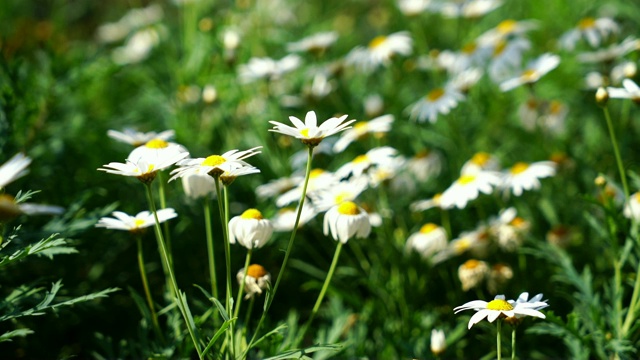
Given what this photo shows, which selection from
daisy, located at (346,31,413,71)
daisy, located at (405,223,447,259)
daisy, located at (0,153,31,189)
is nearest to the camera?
daisy, located at (0,153,31,189)

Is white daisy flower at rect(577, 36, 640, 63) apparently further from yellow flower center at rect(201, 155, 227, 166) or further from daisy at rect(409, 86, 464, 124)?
yellow flower center at rect(201, 155, 227, 166)

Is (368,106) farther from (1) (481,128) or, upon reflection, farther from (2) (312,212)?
(2) (312,212)

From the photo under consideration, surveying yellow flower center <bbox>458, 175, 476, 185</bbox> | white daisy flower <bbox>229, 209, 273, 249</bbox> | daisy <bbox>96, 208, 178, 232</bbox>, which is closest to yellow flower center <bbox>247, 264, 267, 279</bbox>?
white daisy flower <bbox>229, 209, 273, 249</bbox>

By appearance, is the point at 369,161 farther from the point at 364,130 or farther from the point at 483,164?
the point at 483,164

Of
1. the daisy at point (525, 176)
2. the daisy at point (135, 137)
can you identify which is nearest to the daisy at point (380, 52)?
the daisy at point (525, 176)

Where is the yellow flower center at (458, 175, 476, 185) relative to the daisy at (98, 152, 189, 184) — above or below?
below

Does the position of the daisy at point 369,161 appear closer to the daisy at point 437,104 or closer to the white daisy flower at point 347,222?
the white daisy flower at point 347,222
